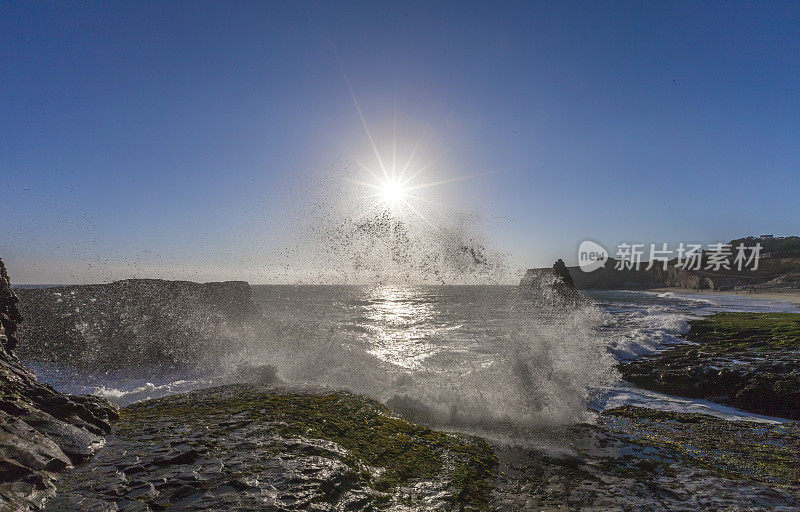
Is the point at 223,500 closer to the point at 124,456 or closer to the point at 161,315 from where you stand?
the point at 124,456

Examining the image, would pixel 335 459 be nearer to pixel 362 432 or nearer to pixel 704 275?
pixel 362 432

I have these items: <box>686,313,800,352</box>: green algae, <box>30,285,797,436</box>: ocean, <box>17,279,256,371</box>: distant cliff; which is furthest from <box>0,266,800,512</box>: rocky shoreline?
<box>686,313,800,352</box>: green algae

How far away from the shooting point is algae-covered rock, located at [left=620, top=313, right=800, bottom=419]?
38.6 feet

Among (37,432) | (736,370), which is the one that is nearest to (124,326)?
(37,432)

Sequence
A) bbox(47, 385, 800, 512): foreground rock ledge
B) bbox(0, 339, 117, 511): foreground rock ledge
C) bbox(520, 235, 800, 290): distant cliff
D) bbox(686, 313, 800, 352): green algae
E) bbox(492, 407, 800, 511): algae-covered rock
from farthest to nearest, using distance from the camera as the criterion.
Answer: bbox(520, 235, 800, 290): distant cliff, bbox(686, 313, 800, 352): green algae, bbox(492, 407, 800, 511): algae-covered rock, bbox(47, 385, 800, 512): foreground rock ledge, bbox(0, 339, 117, 511): foreground rock ledge

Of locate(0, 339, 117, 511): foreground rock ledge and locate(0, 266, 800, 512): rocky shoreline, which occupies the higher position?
locate(0, 339, 117, 511): foreground rock ledge

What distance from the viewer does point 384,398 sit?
10.7 m

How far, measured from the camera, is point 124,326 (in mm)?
15555

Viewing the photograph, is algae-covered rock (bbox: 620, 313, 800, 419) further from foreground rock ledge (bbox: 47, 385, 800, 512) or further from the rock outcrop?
the rock outcrop

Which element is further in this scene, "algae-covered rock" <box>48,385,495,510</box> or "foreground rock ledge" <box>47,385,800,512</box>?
"foreground rock ledge" <box>47,385,800,512</box>

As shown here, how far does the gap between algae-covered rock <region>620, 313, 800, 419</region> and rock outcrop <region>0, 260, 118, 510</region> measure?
55.2ft

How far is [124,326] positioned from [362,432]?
13.9 meters

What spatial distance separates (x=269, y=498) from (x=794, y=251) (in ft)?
511

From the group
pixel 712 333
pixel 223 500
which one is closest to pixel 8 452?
pixel 223 500
